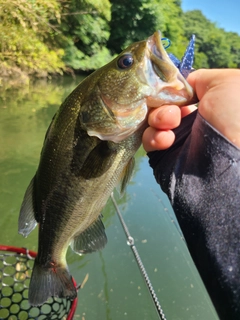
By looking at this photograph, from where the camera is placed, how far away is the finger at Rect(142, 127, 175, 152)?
1.58m

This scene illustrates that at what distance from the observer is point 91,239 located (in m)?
2.05

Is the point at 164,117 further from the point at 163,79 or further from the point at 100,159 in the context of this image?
the point at 100,159

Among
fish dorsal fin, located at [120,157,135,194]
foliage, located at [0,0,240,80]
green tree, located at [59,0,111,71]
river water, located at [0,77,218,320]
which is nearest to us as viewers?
fish dorsal fin, located at [120,157,135,194]

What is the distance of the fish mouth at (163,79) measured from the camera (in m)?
1.52

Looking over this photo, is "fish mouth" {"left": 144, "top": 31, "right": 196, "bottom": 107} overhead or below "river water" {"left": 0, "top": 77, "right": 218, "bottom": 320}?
overhead

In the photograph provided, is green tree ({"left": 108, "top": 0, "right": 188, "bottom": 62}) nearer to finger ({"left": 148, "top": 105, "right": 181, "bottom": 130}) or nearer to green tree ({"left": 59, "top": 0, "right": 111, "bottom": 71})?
green tree ({"left": 59, "top": 0, "right": 111, "bottom": 71})

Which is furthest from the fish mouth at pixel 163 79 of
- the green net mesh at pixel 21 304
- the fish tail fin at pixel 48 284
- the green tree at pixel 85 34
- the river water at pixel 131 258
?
the green tree at pixel 85 34

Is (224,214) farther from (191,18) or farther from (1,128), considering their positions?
(191,18)

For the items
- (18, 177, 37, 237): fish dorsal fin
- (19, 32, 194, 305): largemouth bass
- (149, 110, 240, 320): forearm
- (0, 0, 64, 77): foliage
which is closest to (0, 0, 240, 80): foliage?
(0, 0, 64, 77): foliage

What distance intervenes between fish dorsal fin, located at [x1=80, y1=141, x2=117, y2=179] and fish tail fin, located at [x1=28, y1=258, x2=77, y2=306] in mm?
727

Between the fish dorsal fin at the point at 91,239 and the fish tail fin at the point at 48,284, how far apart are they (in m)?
0.19

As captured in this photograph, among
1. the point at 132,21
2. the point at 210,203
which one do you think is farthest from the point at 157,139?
the point at 132,21

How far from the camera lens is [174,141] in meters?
1.71

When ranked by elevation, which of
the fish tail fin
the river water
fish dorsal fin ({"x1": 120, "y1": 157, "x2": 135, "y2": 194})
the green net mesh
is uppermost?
fish dorsal fin ({"x1": 120, "y1": 157, "x2": 135, "y2": 194})
